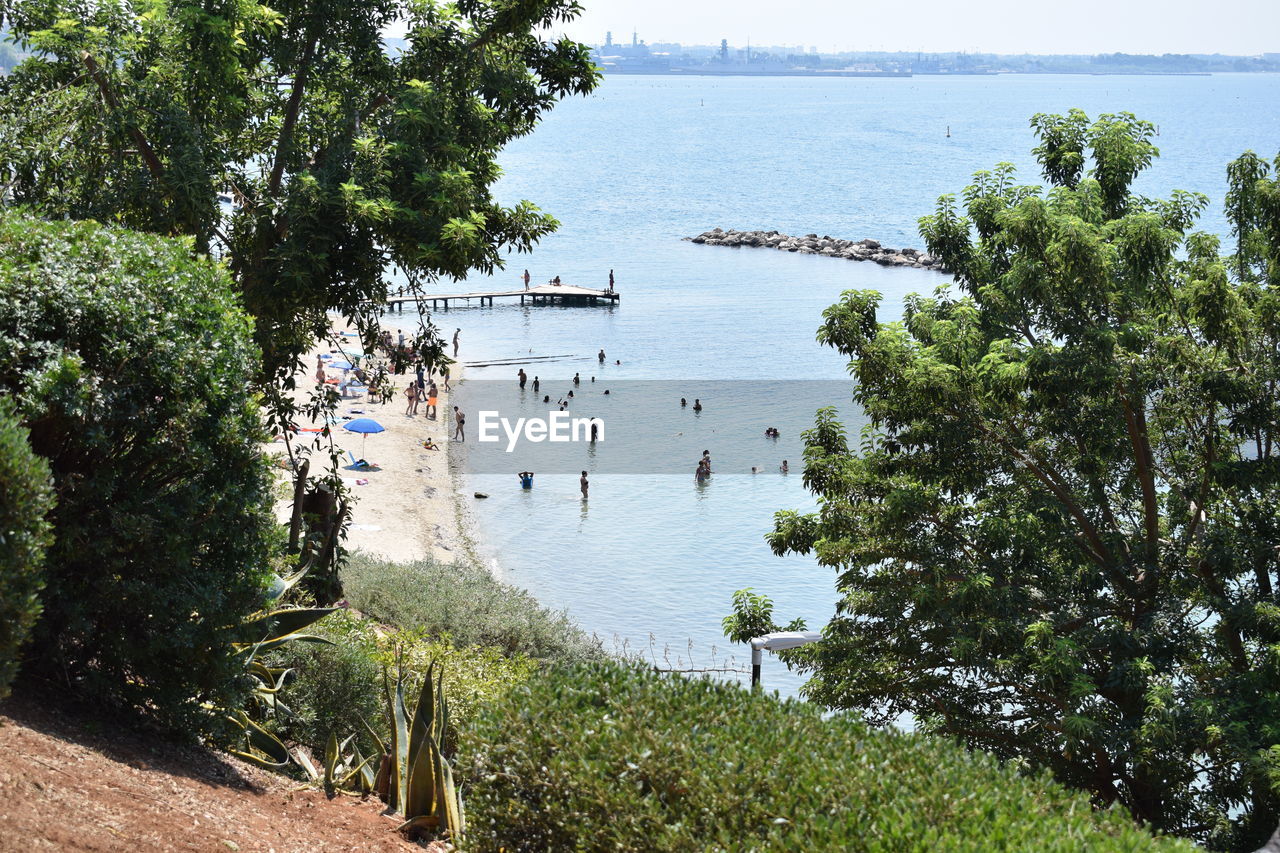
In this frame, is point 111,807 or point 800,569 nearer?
point 111,807

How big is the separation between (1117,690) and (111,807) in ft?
32.1

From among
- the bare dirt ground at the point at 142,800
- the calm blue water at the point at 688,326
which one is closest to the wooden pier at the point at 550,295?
the calm blue water at the point at 688,326

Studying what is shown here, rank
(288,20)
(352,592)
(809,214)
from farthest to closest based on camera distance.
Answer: (809,214), (352,592), (288,20)

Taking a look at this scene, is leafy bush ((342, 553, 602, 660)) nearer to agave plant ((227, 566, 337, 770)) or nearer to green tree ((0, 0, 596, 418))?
green tree ((0, 0, 596, 418))

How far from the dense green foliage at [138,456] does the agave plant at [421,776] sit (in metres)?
1.22

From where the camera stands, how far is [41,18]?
45.2 ft

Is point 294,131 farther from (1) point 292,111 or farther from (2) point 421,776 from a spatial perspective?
(2) point 421,776

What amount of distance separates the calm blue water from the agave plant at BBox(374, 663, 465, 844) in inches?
749

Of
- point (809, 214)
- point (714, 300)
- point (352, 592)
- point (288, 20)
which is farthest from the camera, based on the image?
point (809, 214)

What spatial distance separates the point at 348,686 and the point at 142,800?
5127mm

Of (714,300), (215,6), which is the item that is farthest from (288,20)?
(714,300)

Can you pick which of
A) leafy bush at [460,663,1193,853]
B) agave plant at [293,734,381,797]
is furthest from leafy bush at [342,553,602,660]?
leafy bush at [460,663,1193,853]

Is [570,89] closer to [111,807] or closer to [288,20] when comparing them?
[288,20]

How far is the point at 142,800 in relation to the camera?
6738 mm
